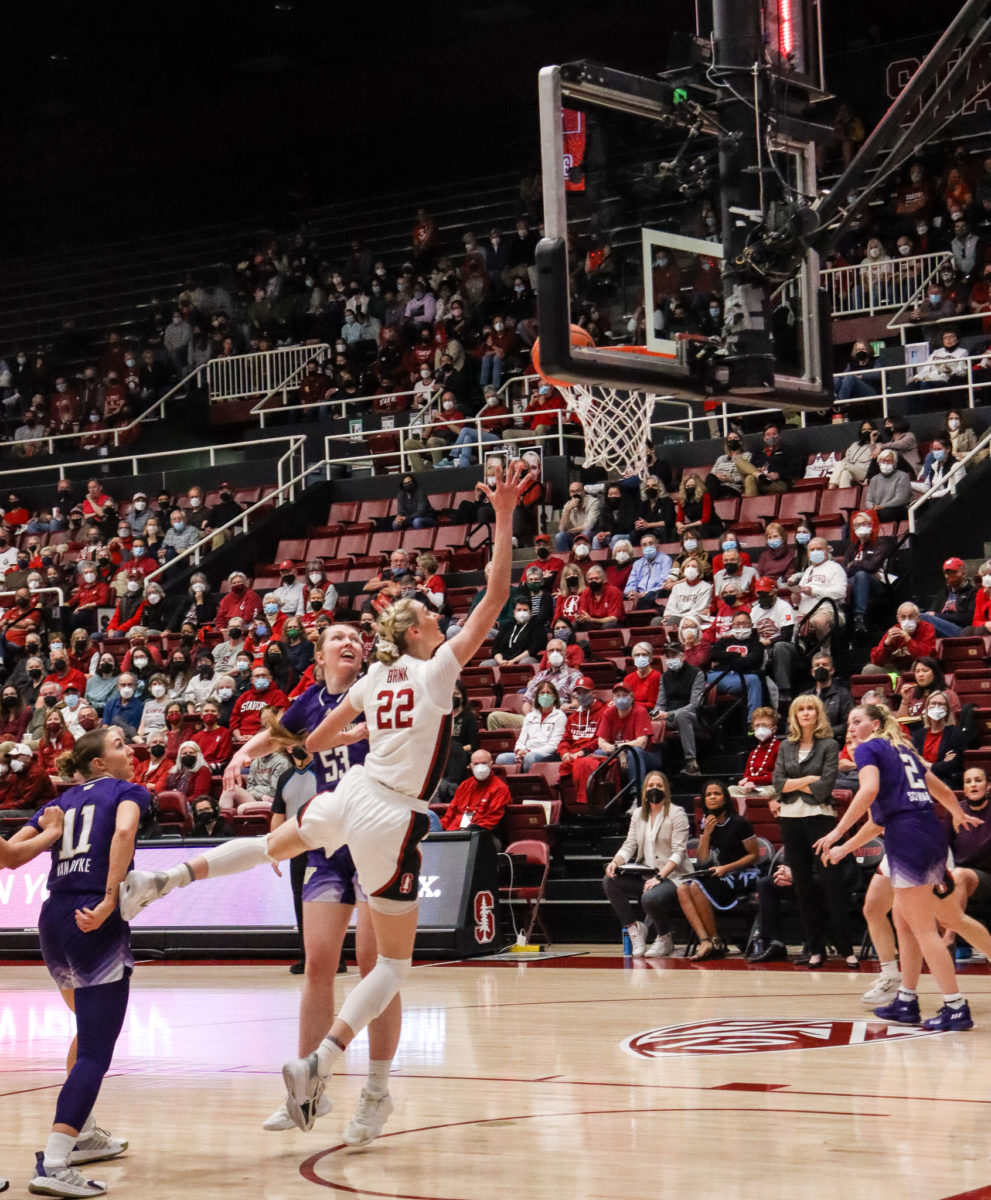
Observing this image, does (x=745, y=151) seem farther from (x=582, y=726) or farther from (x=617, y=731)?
(x=582, y=726)

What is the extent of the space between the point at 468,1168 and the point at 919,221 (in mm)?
19712

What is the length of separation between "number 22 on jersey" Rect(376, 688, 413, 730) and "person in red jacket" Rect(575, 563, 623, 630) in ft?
39.9

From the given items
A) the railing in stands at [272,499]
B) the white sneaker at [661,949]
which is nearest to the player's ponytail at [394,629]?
the white sneaker at [661,949]

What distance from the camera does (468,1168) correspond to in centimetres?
554

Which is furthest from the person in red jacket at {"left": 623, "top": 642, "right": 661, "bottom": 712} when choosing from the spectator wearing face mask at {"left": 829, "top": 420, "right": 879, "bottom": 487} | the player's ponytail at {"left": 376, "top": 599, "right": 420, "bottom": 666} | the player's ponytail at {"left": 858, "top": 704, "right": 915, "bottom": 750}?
the player's ponytail at {"left": 376, "top": 599, "right": 420, "bottom": 666}

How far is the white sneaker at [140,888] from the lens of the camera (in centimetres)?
573

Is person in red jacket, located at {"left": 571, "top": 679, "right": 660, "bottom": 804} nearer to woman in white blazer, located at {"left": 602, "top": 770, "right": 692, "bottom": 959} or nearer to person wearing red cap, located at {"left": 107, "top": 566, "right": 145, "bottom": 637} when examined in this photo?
woman in white blazer, located at {"left": 602, "top": 770, "right": 692, "bottom": 959}

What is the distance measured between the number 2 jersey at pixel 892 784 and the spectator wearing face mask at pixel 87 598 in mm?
15662

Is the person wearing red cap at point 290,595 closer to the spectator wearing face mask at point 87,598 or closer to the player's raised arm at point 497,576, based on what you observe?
the spectator wearing face mask at point 87,598

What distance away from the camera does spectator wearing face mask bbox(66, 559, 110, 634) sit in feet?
75.1

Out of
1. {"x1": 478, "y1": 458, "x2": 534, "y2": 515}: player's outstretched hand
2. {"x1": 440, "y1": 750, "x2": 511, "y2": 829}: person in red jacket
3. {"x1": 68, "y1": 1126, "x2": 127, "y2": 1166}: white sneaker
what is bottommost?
{"x1": 68, "y1": 1126, "x2": 127, "y2": 1166}: white sneaker

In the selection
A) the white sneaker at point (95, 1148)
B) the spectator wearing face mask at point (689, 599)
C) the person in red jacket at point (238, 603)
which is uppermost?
the person in red jacket at point (238, 603)

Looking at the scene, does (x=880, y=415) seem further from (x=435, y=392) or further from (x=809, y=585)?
(x=435, y=392)

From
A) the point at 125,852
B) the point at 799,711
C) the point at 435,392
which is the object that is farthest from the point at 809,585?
the point at 125,852
